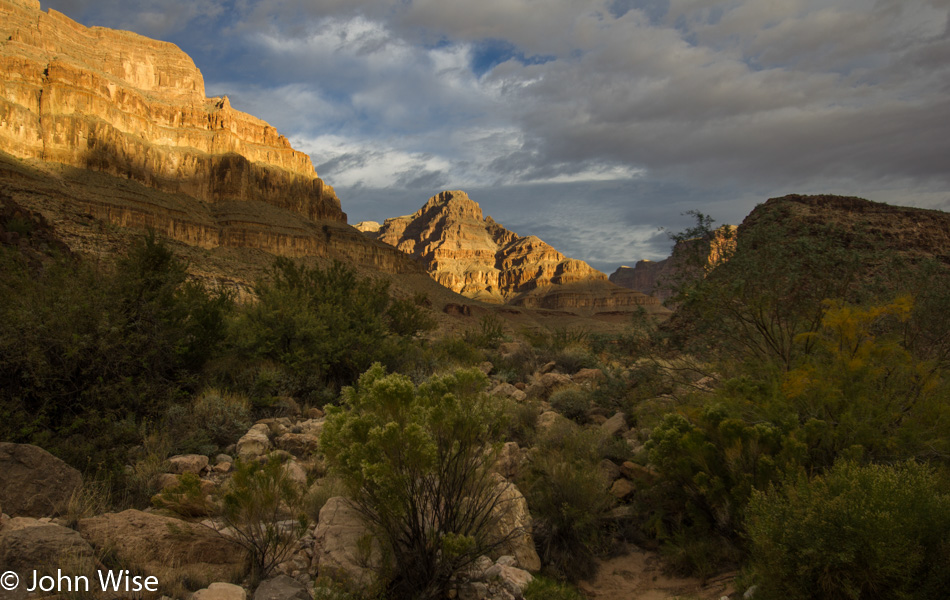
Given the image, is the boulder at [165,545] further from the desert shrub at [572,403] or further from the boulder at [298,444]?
the desert shrub at [572,403]

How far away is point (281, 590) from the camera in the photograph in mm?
3623

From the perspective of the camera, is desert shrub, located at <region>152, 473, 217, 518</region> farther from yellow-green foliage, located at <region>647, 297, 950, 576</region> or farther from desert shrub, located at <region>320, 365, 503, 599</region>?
yellow-green foliage, located at <region>647, 297, 950, 576</region>

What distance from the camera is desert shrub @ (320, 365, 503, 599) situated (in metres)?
3.82

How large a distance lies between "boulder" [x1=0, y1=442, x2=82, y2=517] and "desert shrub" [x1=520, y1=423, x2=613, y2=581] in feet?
16.9

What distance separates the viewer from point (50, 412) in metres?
6.33

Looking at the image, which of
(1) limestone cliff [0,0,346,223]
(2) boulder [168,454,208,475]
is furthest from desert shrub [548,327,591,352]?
(1) limestone cliff [0,0,346,223]

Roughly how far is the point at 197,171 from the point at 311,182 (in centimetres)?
2789

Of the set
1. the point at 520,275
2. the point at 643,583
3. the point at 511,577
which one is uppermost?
the point at 520,275

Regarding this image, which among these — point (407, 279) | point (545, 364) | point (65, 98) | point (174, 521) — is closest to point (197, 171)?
point (65, 98)

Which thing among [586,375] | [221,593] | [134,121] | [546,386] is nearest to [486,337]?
[586,375]

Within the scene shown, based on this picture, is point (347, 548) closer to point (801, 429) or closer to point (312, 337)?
point (801, 429)

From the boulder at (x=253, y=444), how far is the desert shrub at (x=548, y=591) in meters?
4.55

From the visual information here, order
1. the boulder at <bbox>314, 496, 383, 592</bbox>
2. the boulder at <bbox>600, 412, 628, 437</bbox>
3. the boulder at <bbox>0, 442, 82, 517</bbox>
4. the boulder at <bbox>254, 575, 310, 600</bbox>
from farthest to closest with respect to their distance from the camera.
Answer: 1. the boulder at <bbox>600, 412, 628, 437</bbox>
2. the boulder at <bbox>0, 442, 82, 517</bbox>
3. the boulder at <bbox>314, 496, 383, 592</bbox>
4. the boulder at <bbox>254, 575, 310, 600</bbox>

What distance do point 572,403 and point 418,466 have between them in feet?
22.6
